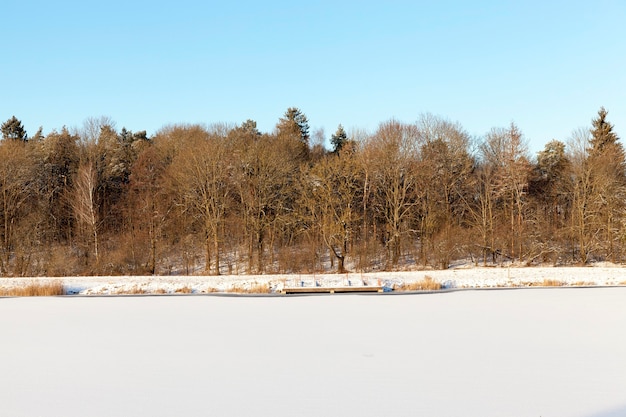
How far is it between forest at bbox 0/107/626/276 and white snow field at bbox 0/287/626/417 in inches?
762

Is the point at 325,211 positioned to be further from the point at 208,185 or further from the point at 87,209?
the point at 87,209

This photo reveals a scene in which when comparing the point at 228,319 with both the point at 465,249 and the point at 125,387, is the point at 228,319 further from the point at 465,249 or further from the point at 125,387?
the point at 465,249

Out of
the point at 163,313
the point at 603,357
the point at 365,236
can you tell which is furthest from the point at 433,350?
the point at 365,236

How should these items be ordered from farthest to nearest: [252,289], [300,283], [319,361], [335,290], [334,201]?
[334,201] < [300,283] < [252,289] < [335,290] < [319,361]

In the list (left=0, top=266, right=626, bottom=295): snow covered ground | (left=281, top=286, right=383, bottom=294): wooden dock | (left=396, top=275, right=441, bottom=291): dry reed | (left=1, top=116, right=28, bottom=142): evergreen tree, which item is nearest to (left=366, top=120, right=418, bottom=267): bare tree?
(left=0, top=266, right=626, bottom=295): snow covered ground

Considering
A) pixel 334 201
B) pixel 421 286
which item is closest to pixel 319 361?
pixel 421 286

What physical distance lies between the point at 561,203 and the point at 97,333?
Result: 41.3 meters

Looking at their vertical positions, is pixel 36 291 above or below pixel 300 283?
above

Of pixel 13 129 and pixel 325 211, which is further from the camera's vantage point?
pixel 13 129

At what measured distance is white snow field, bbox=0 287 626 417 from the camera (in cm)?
621

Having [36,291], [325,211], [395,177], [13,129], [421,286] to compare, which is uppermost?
[13,129]

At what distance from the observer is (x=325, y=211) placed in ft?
111

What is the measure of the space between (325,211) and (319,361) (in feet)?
83.6

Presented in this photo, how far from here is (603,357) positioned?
27.4 feet
